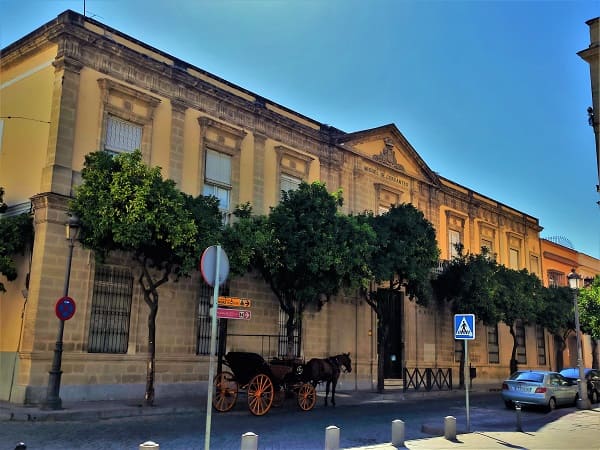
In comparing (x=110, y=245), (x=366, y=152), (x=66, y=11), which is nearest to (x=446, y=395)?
(x=366, y=152)

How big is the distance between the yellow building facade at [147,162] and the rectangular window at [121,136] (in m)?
0.04

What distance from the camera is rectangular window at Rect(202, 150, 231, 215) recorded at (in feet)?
63.7

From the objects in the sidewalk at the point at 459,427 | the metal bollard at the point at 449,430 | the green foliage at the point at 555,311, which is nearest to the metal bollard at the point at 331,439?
the sidewalk at the point at 459,427

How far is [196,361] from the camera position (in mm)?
18047

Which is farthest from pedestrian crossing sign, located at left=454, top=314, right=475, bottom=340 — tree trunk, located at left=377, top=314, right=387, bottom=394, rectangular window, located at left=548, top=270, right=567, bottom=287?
rectangular window, located at left=548, top=270, right=567, bottom=287

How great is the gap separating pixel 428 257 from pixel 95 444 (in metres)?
14.6

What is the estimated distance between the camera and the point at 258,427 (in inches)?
490

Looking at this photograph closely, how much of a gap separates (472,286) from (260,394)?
47.4 ft

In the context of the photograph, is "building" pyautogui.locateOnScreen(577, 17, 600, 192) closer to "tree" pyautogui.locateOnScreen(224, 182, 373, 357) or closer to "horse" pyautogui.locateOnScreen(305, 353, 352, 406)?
"tree" pyautogui.locateOnScreen(224, 182, 373, 357)

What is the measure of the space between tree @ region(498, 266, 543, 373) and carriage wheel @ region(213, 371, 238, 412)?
51.0 ft

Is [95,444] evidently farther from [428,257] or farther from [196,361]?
[428,257]

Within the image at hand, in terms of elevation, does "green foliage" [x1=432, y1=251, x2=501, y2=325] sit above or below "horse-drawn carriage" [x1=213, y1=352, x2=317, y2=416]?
above

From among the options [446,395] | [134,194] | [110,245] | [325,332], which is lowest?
[446,395]

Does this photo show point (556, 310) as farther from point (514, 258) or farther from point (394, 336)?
point (394, 336)
